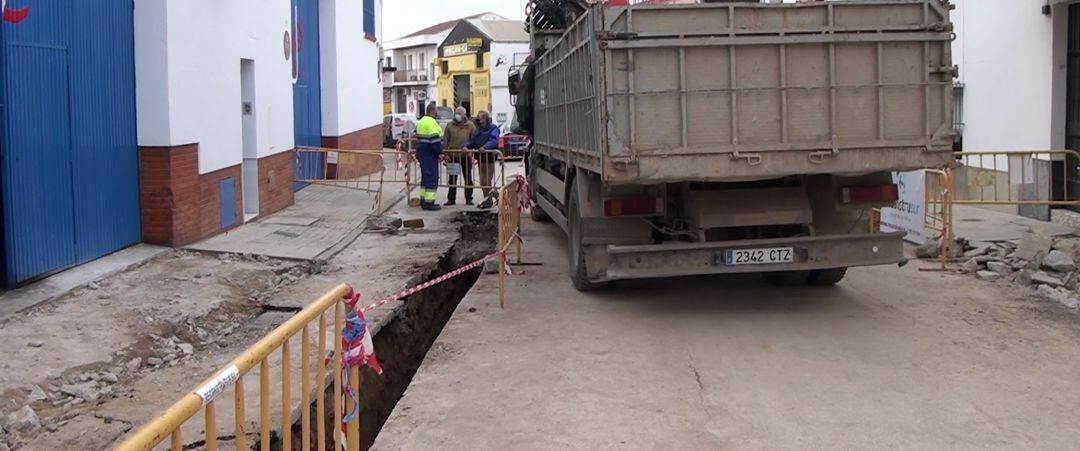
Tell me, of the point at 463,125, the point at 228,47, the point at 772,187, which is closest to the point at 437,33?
the point at 463,125

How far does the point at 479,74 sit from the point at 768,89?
34604 millimetres

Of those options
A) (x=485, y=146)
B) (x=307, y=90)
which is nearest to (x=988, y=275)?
(x=485, y=146)

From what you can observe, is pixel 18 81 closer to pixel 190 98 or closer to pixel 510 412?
pixel 190 98

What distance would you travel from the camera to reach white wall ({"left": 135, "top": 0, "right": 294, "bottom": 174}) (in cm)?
1029

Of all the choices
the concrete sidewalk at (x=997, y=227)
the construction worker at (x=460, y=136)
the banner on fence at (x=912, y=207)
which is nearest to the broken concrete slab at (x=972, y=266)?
the banner on fence at (x=912, y=207)

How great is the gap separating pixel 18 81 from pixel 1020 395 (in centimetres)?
790

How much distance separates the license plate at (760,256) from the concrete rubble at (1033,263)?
2680 millimetres

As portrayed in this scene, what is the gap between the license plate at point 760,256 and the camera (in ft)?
25.6

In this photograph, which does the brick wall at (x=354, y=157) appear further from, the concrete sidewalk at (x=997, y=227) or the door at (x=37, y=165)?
the concrete sidewalk at (x=997, y=227)

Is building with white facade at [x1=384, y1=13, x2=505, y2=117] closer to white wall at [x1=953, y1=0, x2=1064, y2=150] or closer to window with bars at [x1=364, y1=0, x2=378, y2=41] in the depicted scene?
window with bars at [x1=364, y1=0, x2=378, y2=41]

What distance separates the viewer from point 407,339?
9.23 meters

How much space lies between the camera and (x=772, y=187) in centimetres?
808

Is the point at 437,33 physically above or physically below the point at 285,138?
above

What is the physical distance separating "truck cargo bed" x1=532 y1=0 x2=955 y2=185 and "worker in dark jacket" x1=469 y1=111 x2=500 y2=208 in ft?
32.1
